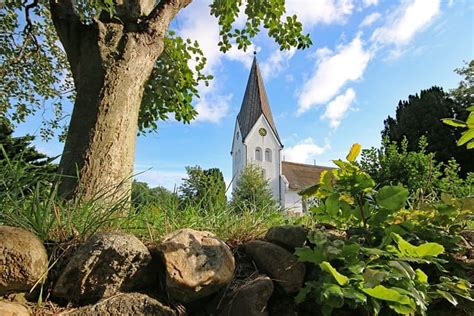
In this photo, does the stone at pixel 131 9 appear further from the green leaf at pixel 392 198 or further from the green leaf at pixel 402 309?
the green leaf at pixel 402 309

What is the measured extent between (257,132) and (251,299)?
106ft

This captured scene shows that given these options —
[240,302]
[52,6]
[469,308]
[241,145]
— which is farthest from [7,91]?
[241,145]

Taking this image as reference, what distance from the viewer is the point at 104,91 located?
2.54 m

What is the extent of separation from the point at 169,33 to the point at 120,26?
165 cm

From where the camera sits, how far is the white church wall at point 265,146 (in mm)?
32625

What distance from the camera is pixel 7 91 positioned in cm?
675

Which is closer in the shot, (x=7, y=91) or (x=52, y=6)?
(x=52, y=6)

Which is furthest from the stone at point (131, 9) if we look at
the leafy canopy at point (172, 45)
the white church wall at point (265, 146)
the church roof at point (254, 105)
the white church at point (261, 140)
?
the church roof at point (254, 105)

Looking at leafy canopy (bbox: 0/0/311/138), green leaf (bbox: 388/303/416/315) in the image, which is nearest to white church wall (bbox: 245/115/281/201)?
leafy canopy (bbox: 0/0/311/138)

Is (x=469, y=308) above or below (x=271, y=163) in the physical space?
below

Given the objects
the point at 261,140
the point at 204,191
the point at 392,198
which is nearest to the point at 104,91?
the point at 204,191

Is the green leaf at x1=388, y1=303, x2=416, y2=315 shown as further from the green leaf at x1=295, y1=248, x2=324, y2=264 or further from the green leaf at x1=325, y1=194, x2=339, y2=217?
the green leaf at x1=325, y1=194, x2=339, y2=217

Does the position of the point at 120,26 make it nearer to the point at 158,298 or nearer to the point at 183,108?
the point at 183,108

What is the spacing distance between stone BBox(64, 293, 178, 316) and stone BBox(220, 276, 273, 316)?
20 cm
